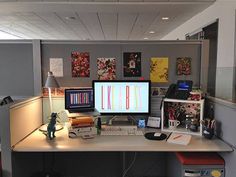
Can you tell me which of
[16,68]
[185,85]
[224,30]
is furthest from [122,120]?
[224,30]

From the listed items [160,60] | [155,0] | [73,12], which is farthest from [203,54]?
[73,12]

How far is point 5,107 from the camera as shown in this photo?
1300 millimetres

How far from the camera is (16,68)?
6.31 ft

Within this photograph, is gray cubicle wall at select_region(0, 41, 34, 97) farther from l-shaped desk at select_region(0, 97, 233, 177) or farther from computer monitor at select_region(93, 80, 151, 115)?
computer monitor at select_region(93, 80, 151, 115)

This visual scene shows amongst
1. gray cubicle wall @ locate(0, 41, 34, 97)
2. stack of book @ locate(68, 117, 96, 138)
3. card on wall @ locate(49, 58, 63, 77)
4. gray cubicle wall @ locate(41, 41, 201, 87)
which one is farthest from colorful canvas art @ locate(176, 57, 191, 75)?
gray cubicle wall @ locate(0, 41, 34, 97)

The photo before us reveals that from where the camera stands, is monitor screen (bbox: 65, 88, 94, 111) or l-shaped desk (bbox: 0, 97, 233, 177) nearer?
l-shaped desk (bbox: 0, 97, 233, 177)

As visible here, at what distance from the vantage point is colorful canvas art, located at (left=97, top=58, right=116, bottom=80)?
6.27 feet

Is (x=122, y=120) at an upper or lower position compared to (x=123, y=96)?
lower

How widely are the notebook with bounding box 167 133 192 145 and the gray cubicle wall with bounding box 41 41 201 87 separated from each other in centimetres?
52

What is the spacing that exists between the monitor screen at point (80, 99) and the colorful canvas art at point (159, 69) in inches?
22.3

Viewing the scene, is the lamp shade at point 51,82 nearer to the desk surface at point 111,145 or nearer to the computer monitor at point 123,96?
the computer monitor at point 123,96

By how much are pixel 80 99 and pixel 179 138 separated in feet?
2.75

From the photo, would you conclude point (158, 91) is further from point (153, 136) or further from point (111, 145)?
point (111, 145)

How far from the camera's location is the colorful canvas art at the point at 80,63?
1.91 meters
